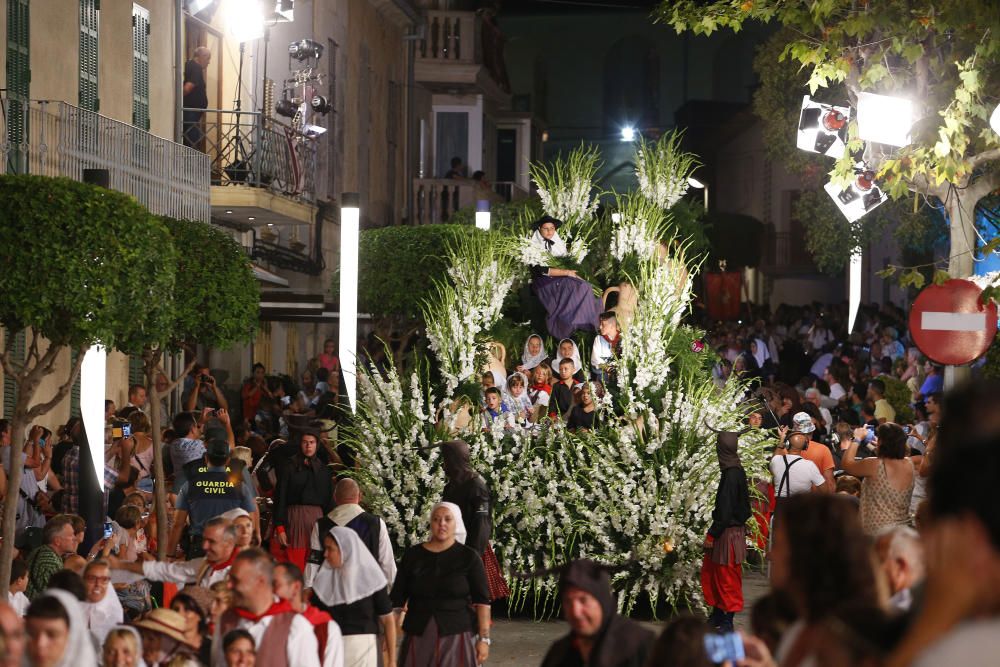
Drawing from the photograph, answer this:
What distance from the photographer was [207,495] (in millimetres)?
12031

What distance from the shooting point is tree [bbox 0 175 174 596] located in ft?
35.5

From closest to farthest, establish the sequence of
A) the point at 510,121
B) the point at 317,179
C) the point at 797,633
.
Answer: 1. the point at 797,633
2. the point at 317,179
3. the point at 510,121

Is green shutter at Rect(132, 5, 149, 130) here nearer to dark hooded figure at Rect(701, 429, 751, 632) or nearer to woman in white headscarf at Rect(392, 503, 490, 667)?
dark hooded figure at Rect(701, 429, 751, 632)

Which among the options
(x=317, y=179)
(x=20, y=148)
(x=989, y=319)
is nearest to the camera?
(x=989, y=319)

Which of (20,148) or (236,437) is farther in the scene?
(236,437)

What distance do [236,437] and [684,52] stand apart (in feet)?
172

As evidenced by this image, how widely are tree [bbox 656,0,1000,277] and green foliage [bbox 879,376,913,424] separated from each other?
19.0 feet

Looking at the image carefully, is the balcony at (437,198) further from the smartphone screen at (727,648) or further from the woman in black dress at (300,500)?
the smartphone screen at (727,648)

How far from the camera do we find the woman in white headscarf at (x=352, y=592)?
962 centimetres

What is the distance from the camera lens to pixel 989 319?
12.9 m

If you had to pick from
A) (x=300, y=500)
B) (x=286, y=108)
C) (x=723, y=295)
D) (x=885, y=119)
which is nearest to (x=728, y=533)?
(x=300, y=500)

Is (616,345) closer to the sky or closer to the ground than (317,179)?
closer to the ground

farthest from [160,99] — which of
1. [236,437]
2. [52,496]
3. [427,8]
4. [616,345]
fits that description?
[427,8]

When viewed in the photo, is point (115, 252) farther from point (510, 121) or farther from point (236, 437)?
point (510, 121)
